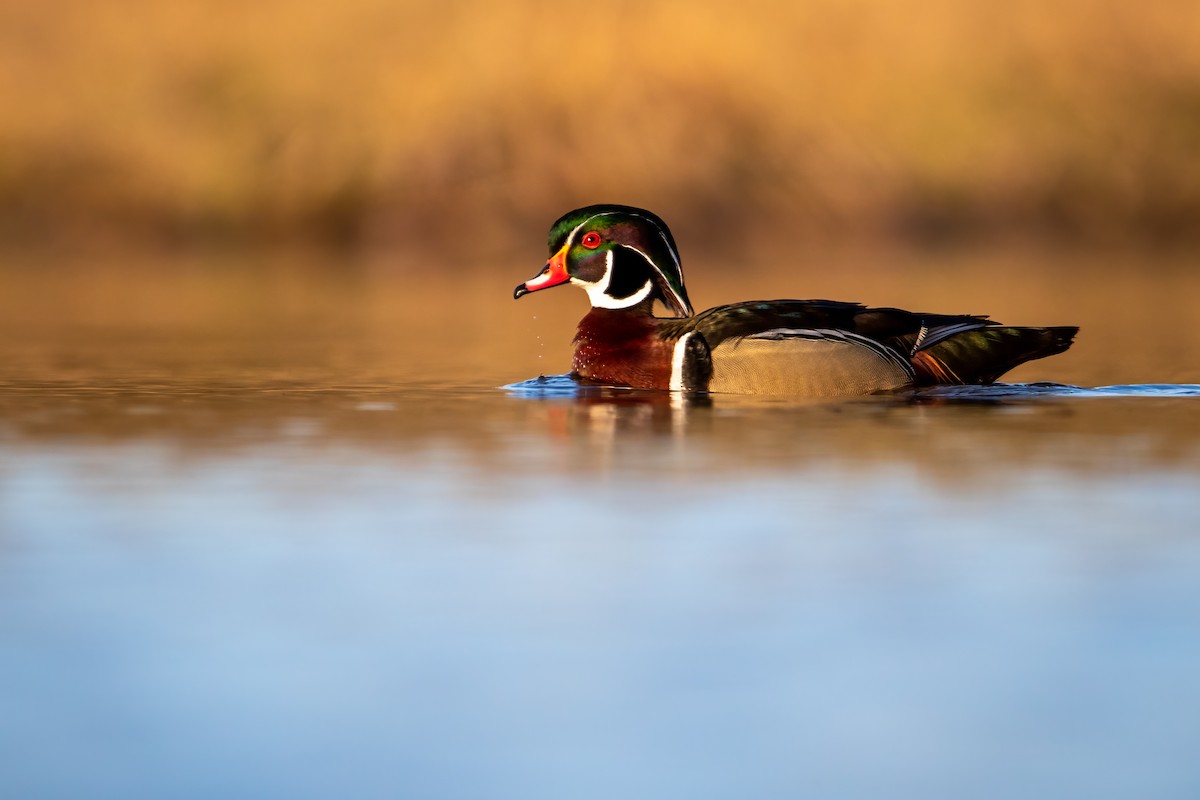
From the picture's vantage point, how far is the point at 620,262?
15562mm

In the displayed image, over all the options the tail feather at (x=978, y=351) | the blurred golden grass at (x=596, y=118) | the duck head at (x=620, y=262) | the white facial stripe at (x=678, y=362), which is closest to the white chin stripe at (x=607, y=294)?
the duck head at (x=620, y=262)

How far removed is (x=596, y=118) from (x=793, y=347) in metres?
87.2

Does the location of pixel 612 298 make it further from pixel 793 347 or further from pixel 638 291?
pixel 793 347

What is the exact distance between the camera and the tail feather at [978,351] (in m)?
14.6

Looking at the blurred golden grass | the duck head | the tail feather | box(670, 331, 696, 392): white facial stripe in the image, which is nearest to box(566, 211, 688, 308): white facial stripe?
the duck head

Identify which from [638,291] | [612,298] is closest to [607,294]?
[612,298]

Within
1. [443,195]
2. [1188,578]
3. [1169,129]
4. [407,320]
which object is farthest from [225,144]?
[1188,578]

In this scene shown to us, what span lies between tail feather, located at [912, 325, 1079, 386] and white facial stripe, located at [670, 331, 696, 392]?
1.47 meters

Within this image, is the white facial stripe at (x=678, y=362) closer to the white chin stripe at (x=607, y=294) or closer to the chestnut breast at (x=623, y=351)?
the chestnut breast at (x=623, y=351)

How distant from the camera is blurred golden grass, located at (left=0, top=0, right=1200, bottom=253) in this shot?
89562 millimetres

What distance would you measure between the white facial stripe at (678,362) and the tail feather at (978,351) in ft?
4.81

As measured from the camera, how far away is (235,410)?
1395cm

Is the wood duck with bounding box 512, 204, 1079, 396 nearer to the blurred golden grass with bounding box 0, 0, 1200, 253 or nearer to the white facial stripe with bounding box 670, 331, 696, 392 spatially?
the white facial stripe with bounding box 670, 331, 696, 392

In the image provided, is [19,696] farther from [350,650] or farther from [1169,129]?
[1169,129]
